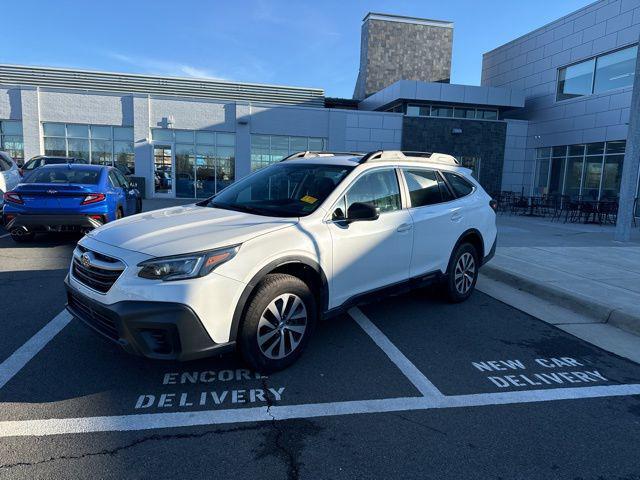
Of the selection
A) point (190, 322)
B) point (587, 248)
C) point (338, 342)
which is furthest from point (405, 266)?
point (587, 248)

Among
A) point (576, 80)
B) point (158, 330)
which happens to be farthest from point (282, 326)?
point (576, 80)

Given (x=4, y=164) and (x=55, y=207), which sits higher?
(x=4, y=164)

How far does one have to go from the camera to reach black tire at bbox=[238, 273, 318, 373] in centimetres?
343

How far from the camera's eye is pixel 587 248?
1010 cm

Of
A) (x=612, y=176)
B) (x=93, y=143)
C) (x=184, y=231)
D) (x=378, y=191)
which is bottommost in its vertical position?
(x=184, y=231)

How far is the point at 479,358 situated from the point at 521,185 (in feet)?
74.7

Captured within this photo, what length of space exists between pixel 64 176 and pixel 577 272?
934 centimetres

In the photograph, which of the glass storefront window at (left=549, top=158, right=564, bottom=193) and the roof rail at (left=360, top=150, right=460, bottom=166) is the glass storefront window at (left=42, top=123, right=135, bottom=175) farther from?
the glass storefront window at (left=549, top=158, right=564, bottom=193)

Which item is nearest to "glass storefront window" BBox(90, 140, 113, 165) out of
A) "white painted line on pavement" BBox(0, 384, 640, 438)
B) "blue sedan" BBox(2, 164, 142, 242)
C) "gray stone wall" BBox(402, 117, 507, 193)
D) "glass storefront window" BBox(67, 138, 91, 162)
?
"glass storefront window" BBox(67, 138, 91, 162)

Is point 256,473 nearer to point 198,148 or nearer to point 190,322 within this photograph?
point 190,322

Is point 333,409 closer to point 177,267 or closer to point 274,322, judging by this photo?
point 274,322

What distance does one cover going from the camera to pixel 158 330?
3.09 metres

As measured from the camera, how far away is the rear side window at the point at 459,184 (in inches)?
226

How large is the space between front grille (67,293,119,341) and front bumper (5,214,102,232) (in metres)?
4.73
